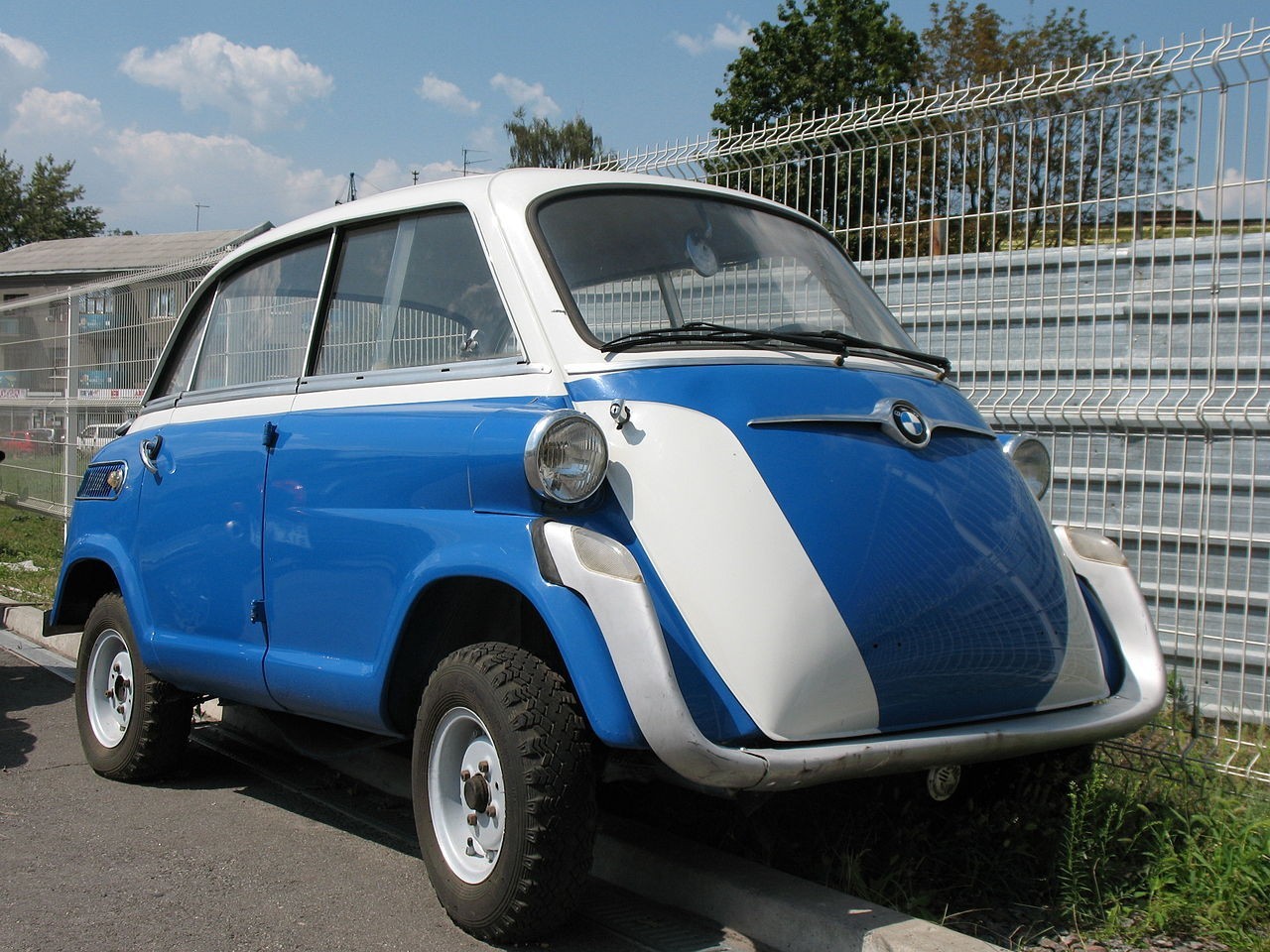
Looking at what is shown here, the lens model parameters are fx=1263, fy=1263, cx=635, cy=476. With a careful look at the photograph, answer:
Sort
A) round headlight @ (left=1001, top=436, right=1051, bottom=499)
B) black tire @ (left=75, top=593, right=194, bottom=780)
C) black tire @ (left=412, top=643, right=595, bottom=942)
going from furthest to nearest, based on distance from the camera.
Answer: black tire @ (left=75, top=593, right=194, bottom=780) → round headlight @ (left=1001, top=436, right=1051, bottom=499) → black tire @ (left=412, top=643, right=595, bottom=942)

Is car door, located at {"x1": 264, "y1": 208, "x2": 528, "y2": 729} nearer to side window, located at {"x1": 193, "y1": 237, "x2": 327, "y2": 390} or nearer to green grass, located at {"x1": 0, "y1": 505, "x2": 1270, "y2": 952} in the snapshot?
side window, located at {"x1": 193, "y1": 237, "x2": 327, "y2": 390}

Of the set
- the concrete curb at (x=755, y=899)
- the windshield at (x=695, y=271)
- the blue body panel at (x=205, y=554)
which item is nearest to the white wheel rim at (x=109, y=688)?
the blue body panel at (x=205, y=554)

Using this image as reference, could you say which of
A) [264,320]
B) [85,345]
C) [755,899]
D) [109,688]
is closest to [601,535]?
[755,899]

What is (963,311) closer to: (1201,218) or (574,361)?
(1201,218)

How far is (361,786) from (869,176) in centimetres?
374

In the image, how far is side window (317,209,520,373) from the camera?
3.76m

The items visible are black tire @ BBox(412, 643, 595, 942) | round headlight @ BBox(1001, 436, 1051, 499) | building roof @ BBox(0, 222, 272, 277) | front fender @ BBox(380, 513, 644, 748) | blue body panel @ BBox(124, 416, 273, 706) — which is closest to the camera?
front fender @ BBox(380, 513, 644, 748)

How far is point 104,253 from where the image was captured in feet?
131

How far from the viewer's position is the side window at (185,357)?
5.25 metres

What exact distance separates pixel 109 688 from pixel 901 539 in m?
3.59

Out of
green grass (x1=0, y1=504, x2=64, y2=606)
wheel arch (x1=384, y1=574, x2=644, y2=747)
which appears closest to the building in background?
green grass (x1=0, y1=504, x2=64, y2=606)

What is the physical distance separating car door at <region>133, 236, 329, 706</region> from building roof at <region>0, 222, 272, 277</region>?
28390 millimetres

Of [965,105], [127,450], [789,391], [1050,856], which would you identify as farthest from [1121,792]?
[127,450]

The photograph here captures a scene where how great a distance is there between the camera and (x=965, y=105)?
5719 mm
